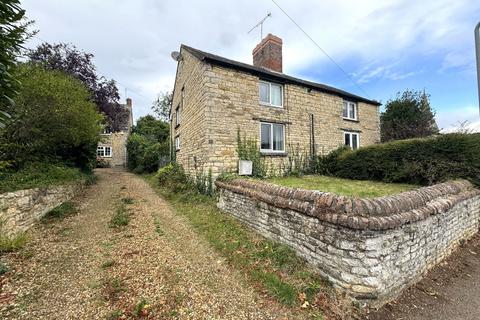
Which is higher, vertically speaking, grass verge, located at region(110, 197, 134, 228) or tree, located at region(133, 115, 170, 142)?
tree, located at region(133, 115, 170, 142)

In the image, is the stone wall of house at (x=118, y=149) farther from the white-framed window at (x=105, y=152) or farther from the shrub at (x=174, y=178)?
the shrub at (x=174, y=178)

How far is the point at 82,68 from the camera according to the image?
Answer: 53.1ft

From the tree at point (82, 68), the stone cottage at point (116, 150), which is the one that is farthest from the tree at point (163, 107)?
the tree at point (82, 68)

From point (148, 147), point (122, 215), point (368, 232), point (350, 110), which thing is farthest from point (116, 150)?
point (368, 232)

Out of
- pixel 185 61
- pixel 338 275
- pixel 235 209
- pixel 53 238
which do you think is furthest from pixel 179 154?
pixel 338 275

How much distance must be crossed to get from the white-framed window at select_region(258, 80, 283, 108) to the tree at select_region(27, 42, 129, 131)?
11646mm

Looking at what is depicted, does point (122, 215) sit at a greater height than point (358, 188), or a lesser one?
lesser

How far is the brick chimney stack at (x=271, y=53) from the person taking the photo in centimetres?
1402

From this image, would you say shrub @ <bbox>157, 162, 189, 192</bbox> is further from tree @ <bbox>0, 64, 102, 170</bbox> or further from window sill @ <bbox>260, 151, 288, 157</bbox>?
tree @ <bbox>0, 64, 102, 170</bbox>

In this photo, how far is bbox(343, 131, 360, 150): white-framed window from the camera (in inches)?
588

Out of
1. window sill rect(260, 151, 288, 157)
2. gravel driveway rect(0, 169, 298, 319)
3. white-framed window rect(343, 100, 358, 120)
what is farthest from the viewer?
white-framed window rect(343, 100, 358, 120)

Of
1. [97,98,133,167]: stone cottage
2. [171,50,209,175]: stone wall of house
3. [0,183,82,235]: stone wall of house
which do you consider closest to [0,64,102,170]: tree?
[0,183,82,235]: stone wall of house

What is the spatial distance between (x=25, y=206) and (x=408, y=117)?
27109mm

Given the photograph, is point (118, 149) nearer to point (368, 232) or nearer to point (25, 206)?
point (25, 206)
